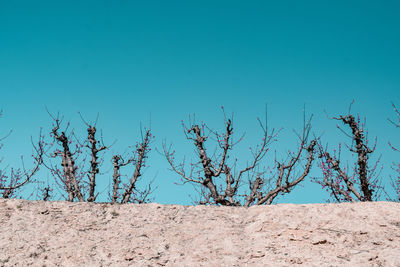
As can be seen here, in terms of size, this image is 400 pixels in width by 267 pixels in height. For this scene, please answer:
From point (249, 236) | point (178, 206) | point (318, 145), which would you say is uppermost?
point (318, 145)

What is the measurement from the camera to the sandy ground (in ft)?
11.2

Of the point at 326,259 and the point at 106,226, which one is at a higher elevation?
the point at 106,226

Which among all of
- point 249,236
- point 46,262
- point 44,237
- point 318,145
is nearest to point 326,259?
point 249,236

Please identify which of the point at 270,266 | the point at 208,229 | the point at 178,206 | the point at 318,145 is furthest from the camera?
the point at 318,145

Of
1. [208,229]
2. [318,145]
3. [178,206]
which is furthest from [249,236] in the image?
[318,145]

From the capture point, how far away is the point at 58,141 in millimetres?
10828

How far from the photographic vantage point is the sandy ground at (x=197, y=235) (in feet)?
11.2

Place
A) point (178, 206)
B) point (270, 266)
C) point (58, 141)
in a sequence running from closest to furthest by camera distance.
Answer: point (270, 266) → point (178, 206) → point (58, 141)

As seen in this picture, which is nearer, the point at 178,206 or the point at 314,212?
the point at 314,212

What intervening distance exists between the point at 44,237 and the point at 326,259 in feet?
9.98

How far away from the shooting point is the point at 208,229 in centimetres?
403

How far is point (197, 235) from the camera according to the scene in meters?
3.90

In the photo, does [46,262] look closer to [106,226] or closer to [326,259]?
[106,226]

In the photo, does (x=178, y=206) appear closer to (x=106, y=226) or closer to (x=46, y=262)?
(x=106, y=226)
